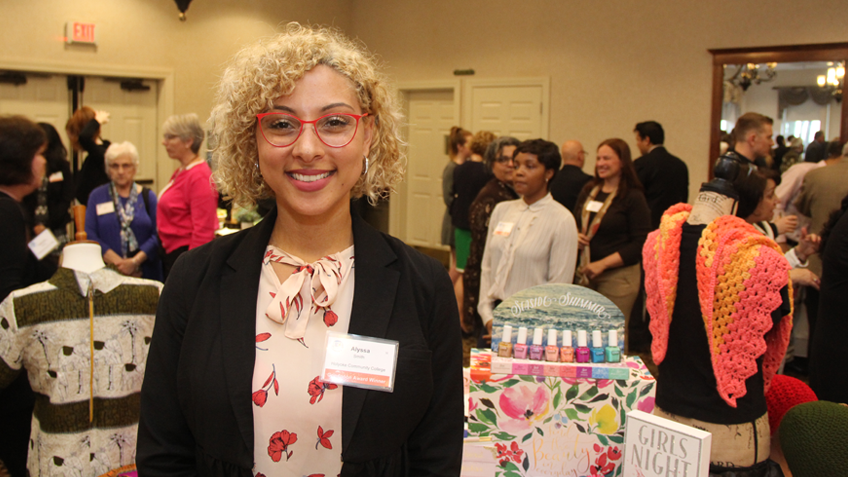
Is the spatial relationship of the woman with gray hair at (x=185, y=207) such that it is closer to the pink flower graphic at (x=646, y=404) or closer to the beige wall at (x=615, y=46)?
the pink flower graphic at (x=646, y=404)

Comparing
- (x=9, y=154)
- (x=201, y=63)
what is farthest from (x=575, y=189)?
(x=201, y=63)

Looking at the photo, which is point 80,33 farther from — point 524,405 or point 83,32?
point 524,405

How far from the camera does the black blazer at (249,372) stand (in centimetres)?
110

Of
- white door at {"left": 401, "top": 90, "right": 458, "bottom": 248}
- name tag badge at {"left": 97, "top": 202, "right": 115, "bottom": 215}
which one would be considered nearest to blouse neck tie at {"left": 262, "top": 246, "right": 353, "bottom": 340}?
name tag badge at {"left": 97, "top": 202, "right": 115, "bottom": 215}

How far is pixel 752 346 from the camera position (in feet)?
6.02

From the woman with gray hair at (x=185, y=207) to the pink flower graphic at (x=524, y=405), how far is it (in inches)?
103

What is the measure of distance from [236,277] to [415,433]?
1.40 feet

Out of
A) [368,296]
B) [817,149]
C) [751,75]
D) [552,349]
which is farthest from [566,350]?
[751,75]

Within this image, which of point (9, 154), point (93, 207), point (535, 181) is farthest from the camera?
point (93, 207)

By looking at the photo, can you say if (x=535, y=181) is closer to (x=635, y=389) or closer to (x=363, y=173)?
(x=635, y=389)

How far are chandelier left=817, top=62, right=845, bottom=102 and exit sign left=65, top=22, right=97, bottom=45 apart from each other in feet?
23.8

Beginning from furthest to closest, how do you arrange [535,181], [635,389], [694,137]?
[694,137] → [535,181] → [635,389]

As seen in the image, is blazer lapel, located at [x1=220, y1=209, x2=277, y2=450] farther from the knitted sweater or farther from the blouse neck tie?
the knitted sweater

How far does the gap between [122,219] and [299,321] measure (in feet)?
10.9
